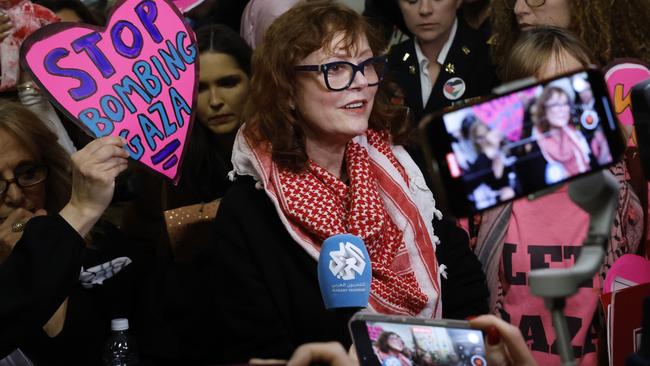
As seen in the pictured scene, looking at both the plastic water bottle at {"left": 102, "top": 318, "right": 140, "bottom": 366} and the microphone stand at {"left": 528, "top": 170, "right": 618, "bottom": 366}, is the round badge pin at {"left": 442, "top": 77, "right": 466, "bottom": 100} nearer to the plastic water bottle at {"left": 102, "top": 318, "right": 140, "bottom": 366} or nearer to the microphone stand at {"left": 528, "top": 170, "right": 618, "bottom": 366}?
the plastic water bottle at {"left": 102, "top": 318, "right": 140, "bottom": 366}

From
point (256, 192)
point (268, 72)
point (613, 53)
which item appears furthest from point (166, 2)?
point (613, 53)

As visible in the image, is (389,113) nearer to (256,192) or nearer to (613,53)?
(256,192)

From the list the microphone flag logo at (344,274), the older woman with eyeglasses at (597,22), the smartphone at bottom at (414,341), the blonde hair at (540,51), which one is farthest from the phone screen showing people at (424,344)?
the older woman with eyeglasses at (597,22)

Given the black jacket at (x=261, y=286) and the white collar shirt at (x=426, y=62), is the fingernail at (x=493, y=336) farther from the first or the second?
the white collar shirt at (x=426, y=62)

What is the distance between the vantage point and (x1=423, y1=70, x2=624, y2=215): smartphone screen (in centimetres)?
151

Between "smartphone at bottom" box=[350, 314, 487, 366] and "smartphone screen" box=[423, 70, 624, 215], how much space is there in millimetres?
364

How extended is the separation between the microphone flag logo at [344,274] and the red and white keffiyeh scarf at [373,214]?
1.83 feet

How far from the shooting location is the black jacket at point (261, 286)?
270 cm

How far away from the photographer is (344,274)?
6.79ft

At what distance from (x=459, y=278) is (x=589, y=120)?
4.55ft

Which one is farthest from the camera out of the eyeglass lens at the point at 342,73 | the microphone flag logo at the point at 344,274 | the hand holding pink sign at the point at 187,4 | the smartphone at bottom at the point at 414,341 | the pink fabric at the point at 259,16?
the hand holding pink sign at the point at 187,4

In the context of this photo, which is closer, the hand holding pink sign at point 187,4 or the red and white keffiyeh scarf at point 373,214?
the red and white keffiyeh scarf at point 373,214

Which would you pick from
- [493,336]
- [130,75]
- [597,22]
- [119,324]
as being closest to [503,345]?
[493,336]

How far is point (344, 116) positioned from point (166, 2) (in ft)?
2.14
